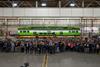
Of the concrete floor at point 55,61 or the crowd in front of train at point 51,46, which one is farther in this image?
the crowd in front of train at point 51,46

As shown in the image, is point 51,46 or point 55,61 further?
point 51,46

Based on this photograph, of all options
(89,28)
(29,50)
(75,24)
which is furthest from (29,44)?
(89,28)

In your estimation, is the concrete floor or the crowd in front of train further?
the crowd in front of train

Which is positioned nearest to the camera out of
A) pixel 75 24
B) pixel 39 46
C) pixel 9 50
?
pixel 39 46

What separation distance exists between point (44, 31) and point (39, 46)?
3.08 meters

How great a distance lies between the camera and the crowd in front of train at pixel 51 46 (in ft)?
97.2

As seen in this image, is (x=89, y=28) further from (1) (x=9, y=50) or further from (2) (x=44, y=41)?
(1) (x=9, y=50)

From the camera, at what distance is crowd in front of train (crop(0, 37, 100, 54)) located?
29625mm

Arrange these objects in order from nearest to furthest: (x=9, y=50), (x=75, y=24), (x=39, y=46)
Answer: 1. (x=39, y=46)
2. (x=9, y=50)
3. (x=75, y=24)

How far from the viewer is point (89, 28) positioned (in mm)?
35688

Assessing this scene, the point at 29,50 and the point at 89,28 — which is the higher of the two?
the point at 89,28

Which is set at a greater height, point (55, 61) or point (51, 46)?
point (51, 46)

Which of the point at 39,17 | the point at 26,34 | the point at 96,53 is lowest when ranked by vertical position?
the point at 96,53

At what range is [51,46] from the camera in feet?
96.8
